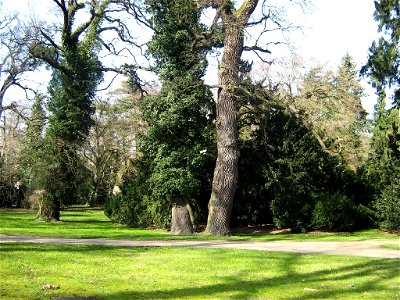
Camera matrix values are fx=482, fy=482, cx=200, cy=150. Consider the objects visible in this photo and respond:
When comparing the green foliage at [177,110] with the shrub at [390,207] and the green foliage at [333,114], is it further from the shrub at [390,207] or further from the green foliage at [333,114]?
the shrub at [390,207]

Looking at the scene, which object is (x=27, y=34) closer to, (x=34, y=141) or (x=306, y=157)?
(x=34, y=141)

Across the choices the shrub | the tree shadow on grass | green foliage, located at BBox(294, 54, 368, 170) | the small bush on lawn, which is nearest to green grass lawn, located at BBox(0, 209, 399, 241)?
the shrub

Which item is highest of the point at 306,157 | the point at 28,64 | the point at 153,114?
the point at 28,64

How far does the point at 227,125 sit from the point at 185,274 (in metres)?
12.8

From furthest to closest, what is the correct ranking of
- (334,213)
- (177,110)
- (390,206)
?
(334,213) < (177,110) < (390,206)

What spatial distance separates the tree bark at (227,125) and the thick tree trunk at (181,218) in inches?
71.0

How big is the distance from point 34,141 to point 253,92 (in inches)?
667

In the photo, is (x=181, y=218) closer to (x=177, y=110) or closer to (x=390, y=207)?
(x=177, y=110)

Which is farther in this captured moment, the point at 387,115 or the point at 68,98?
the point at 68,98

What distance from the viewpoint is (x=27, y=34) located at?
3200 centimetres

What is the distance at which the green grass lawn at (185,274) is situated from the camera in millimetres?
8508

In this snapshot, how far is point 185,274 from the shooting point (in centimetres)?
1048

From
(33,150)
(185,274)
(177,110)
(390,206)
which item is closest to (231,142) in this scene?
(177,110)

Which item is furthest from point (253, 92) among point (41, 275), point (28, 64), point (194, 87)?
point (28, 64)
